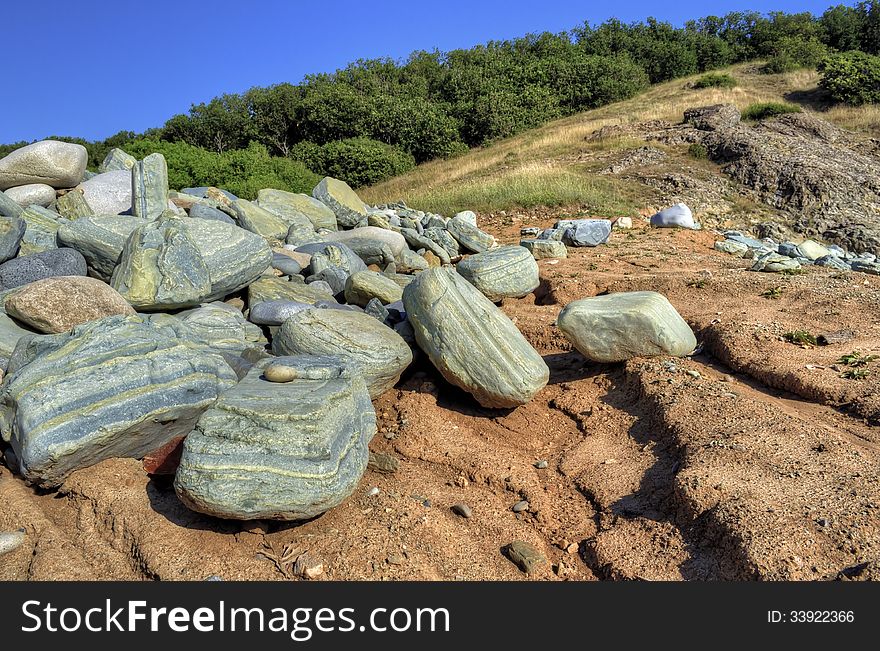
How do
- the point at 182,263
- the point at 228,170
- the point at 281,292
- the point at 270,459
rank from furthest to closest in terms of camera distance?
the point at 228,170 → the point at 281,292 → the point at 182,263 → the point at 270,459

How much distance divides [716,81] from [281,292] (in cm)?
2727

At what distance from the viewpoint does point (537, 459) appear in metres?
4.60

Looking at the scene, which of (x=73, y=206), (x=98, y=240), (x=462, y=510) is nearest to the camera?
(x=462, y=510)

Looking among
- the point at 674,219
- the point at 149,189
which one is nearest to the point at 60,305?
the point at 149,189

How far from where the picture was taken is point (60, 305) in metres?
5.23

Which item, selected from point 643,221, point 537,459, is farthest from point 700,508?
point 643,221

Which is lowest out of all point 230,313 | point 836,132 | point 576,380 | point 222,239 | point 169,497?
point 836,132

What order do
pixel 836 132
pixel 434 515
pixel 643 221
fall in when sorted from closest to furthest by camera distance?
pixel 434 515 < pixel 643 221 < pixel 836 132

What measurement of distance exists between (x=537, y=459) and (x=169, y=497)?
7.37ft

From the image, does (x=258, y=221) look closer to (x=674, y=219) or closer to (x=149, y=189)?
(x=149, y=189)

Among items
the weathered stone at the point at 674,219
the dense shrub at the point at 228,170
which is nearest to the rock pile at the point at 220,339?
the weathered stone at the point at 674,219

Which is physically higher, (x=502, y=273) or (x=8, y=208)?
(x=8, y=208)

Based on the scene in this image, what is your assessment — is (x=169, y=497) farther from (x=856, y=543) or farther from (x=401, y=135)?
(x=401, y=135)

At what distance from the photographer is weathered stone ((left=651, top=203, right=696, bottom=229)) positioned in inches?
518
